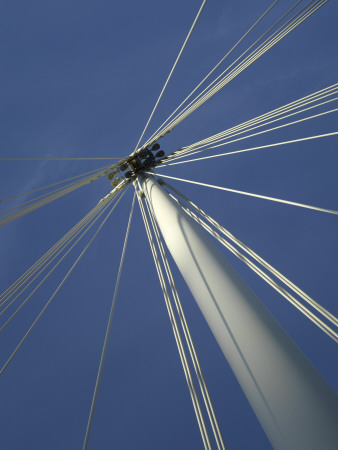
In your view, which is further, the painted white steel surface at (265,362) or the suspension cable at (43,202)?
the suspension cable at (43,202)

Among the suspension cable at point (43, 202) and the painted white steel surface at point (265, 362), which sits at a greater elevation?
the suspension cable at point (43, 202)

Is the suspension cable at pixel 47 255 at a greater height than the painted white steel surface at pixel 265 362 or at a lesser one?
greater

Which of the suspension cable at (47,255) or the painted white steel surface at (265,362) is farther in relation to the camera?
the suspension cable at (47,255)

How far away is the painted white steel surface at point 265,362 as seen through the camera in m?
2.59

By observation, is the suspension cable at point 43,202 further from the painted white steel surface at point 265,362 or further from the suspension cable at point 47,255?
the painted white steel surface at point 265,362

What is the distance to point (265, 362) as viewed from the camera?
9.96 feet

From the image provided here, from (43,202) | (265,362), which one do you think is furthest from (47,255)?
(265,362)

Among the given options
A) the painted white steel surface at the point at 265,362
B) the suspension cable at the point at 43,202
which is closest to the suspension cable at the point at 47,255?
the suspension cable at the point at 43,202

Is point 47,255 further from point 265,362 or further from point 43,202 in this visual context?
point 265,362

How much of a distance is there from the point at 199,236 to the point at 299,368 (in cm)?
233

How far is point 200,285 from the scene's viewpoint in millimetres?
4199

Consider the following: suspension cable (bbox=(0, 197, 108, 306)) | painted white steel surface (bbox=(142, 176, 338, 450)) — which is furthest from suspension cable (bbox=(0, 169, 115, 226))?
painted white steel surface (bbox=(142, 176, 338, 450))

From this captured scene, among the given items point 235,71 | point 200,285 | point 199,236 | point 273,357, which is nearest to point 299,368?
point 273,357

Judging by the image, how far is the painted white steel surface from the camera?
2.59 metres
